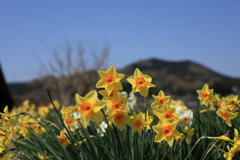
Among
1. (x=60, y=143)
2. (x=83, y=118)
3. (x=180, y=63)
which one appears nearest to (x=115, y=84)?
(x=83, y=118)

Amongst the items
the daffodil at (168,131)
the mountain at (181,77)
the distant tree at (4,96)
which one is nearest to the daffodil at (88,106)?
the daffodil at (168,131)

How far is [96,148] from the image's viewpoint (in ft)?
6.17

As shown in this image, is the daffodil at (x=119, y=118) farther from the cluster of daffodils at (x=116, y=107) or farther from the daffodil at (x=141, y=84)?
the daffodil at (x=141, y=84)

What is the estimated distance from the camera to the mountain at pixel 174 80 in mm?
20203

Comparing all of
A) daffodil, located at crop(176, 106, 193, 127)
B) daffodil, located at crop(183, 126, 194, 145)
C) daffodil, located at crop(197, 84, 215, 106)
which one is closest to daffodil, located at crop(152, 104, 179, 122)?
daffodil, located at crop(176, 106, 193, 127)

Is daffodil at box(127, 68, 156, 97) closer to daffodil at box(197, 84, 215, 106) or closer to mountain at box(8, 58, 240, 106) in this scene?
daffodil at box(197, 84, 215, 106)

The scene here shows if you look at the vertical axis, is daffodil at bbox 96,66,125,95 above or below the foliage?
above

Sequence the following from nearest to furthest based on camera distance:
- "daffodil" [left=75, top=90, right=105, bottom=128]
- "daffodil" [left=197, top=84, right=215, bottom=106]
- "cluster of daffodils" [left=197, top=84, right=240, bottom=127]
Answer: "daffodil" [left=75, top=90, right=105, bottom=128], "cluster of daffodils" [left=197, top=84, right=240, bottom=127], "daffodil" [left=197, top=84, right=215, bottom=106]

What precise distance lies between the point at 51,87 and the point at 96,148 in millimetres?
10541

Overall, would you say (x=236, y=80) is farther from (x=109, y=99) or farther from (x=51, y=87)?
(x=109, y=99)

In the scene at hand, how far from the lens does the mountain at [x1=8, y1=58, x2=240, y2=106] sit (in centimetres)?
2020

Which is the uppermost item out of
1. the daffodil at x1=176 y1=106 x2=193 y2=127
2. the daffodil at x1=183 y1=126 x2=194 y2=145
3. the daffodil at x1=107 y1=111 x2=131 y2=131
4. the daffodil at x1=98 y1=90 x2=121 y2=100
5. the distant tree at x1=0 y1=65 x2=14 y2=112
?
the daffodil at x1=98 y1=90 x2=121 y2=100

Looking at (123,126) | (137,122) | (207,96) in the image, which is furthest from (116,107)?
(207,96)

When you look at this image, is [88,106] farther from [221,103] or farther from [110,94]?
[221,103]
